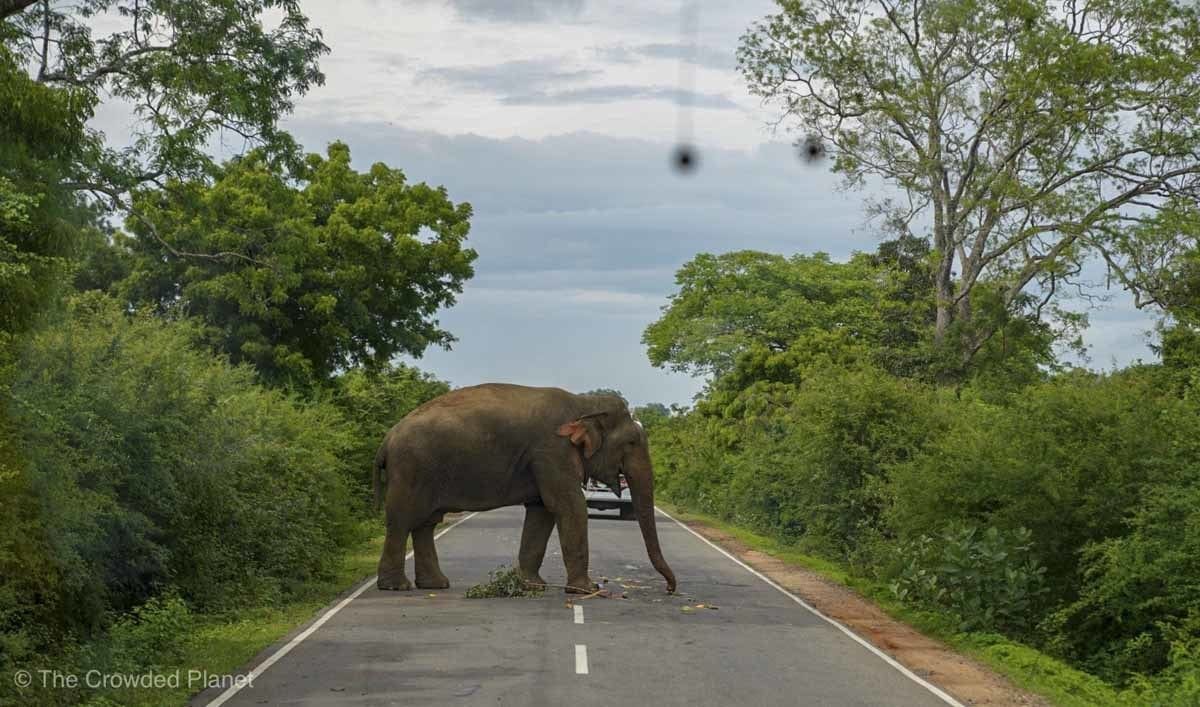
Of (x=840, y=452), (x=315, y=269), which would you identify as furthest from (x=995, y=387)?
(x=315, y=269)

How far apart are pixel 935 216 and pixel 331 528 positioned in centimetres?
2043

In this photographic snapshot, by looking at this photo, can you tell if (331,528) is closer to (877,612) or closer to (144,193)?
(144,193)

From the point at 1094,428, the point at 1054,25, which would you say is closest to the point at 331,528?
the point at 1094,428

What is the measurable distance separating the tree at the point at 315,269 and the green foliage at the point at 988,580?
52.6 feet

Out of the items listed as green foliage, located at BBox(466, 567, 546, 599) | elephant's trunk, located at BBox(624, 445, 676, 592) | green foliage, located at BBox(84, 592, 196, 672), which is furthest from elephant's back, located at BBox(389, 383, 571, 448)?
green foliage, located at BBox(84, 592, 196, 672)

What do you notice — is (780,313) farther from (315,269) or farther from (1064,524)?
(1064,524)

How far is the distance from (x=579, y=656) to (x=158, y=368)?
690 centimetres

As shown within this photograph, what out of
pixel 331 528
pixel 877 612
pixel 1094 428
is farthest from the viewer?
pixel 331 528

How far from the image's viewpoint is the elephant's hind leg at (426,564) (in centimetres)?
2023

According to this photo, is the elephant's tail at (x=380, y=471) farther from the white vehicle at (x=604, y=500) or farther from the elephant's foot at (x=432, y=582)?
the white vehicle at (x=604, y=500)

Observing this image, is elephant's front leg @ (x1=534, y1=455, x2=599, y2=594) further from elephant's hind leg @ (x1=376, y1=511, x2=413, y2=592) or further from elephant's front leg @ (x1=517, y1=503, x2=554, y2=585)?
elephant's hind leg @ (x1=376, y1=511, x2=413, y2=592)

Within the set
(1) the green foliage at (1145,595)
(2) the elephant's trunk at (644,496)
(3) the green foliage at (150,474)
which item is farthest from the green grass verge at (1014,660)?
(3) the green foliage at (150,474)

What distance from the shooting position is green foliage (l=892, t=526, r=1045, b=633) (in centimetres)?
1769

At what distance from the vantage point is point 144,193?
2089cm
